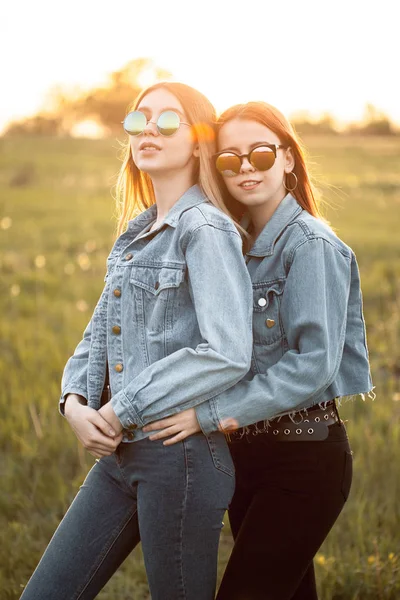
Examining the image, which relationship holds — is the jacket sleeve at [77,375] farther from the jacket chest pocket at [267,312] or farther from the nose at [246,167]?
the nose at [246,167]

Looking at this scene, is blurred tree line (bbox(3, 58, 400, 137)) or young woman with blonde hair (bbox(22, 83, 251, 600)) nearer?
young woman with blonde hair (bbox(22, 83, 251, 600))

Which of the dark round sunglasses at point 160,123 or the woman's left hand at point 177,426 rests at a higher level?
the dark round sunglasses at point 160,123

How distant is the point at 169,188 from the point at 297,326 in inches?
24.7

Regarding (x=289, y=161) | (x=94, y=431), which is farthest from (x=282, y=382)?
(x=289, y=161)

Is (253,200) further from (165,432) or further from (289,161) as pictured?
(165,432)

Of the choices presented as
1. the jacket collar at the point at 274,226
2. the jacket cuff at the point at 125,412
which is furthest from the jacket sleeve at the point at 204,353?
the jacket collar at the point at 274,226

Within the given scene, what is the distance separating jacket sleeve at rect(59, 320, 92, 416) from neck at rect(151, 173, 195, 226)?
483mm

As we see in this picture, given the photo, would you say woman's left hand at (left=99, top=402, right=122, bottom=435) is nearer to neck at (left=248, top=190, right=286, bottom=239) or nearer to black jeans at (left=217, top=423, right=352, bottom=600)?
black jeans at (left=217, top=423, right=352, bottom=600)

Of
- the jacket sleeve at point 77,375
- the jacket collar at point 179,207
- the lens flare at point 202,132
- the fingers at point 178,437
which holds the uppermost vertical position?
the lens flare at point 202,132

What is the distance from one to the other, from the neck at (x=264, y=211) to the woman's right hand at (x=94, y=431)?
0.83m

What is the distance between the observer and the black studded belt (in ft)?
7.63

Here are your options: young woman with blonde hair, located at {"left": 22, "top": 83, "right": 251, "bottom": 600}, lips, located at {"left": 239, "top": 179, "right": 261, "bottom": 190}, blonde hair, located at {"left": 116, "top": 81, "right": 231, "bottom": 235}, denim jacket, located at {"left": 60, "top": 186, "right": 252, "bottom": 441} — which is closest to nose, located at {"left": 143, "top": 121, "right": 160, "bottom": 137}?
young woman with blonde hair, located at {"left": 22, "top": 83, "right": 251, "bottom": 600}

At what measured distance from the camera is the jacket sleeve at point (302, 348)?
2180 mm

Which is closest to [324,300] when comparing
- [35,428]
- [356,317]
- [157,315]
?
[356,317]
